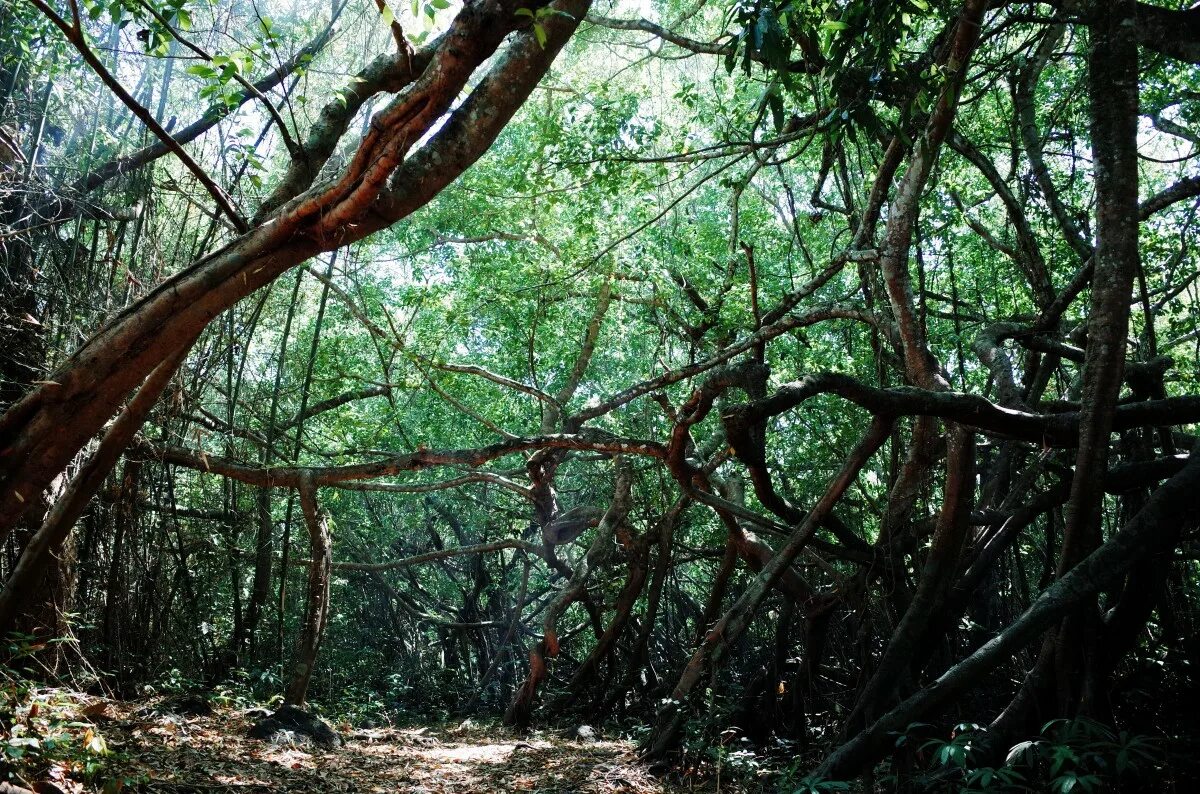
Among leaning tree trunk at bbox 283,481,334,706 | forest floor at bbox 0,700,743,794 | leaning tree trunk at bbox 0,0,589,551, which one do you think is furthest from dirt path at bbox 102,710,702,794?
leaning tree trunk at bbox 0,0,589,551

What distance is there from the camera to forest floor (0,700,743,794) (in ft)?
12.9

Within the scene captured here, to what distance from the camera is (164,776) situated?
3.99 meters

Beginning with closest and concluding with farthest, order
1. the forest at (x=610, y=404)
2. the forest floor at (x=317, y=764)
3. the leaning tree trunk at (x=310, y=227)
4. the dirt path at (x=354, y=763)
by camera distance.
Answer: the leaning tree trunk at (x=310, y=227) → the forest at (x=610, y=404) → the forest floor at (x=317, y=764) → the dirt path at (x=354, y=763)

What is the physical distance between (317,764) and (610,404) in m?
3.09

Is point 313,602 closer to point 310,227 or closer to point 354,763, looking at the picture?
point 354,763

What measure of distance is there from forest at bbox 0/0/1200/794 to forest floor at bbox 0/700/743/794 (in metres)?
0.04

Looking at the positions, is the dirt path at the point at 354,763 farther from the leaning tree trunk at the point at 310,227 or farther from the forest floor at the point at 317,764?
the leaning tree trunk at the point at 310,227

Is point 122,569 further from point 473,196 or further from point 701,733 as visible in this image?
point 473,196

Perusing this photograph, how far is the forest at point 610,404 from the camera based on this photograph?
3.46 meters

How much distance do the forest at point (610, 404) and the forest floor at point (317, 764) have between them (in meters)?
0.04

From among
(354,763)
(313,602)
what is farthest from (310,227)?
(313,602)

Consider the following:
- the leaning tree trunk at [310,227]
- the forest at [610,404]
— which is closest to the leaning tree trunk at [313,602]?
the forest at [610,404]

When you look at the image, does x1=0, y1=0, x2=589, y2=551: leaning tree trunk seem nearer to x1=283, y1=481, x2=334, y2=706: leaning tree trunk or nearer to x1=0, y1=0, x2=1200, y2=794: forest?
x1=0, y1=0, x2=1200, y2=794: forest

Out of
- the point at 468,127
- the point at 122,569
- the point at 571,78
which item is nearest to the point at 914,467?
the point at 468,127
